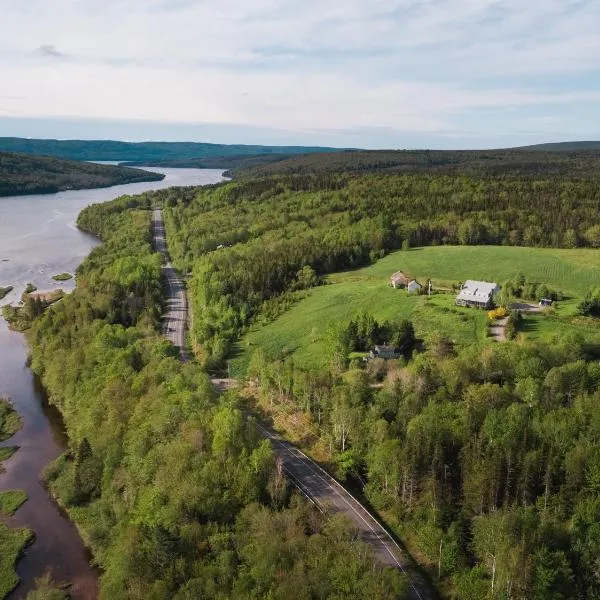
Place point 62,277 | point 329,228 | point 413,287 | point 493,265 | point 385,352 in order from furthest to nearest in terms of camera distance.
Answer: point 62,277 < point 329,228 < point 493,265 < point 413,287 < point 385,352

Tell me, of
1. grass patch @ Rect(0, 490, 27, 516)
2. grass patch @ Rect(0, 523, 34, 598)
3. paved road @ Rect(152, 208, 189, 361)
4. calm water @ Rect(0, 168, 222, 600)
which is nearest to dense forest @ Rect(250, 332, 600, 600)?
calm water @ Rect(0, 168, 222, 600)

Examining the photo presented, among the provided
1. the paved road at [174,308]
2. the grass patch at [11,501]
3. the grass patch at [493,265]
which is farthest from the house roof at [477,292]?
the grass patch at [11,501]

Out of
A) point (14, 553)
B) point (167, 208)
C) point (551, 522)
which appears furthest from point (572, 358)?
point (167, 208)

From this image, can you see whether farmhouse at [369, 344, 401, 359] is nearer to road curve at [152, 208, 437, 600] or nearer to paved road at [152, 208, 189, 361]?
road curve at [152, 208, 437, 600]

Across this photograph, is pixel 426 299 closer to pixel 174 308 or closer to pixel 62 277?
pixel 174 308

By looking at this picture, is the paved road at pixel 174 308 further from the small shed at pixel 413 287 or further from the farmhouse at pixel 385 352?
the small shed at pixel 413 287

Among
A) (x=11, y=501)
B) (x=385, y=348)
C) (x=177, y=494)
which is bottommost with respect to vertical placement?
(x=11, y=501)

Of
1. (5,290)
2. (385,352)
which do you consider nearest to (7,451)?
(385,352)
